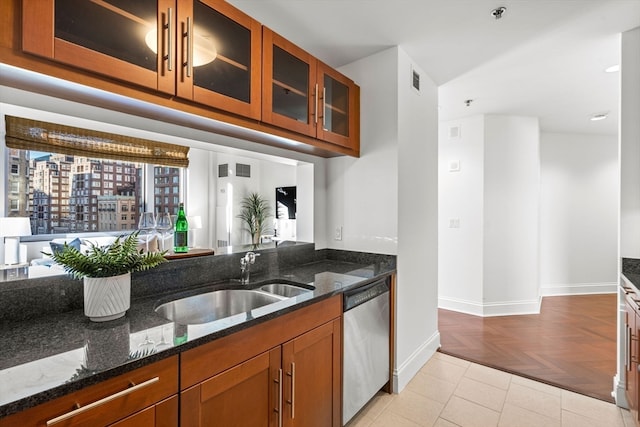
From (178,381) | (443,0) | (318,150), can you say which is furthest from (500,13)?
(178,381)

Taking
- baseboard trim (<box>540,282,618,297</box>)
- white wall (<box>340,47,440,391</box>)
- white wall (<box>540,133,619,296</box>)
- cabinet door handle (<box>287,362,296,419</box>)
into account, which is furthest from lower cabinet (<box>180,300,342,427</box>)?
white wall (<box>540,133,619,296</box>)

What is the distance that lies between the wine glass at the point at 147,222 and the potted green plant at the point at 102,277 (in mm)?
692

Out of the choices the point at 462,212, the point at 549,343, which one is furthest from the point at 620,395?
the point at 462,212

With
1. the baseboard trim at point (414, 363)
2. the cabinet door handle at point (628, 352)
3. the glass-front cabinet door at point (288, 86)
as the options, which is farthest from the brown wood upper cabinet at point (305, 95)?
the cabinet door handle at point (628, 352)

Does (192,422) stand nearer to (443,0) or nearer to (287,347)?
(287,347)

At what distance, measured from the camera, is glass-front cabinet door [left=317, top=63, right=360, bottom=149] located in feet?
6.90

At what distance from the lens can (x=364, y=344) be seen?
6.63ft

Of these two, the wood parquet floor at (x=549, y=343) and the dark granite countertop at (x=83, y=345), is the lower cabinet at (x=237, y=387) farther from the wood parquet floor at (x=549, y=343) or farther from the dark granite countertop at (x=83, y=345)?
the wood parquet floor at (x=549, y=343)

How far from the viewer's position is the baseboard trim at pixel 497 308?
3.95 metres

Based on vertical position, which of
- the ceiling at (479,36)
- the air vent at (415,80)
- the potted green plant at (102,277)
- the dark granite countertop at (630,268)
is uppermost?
the ceiling at (479,36)

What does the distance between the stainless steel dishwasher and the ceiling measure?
1717 mm

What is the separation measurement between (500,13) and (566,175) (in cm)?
423

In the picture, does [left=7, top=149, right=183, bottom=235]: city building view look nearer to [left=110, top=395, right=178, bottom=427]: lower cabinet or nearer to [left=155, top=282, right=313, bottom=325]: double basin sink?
[left=155, top=282, right=313, bottom=325]: double basin sink

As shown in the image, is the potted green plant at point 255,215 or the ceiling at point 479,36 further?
the potted green plant at point 255,215
